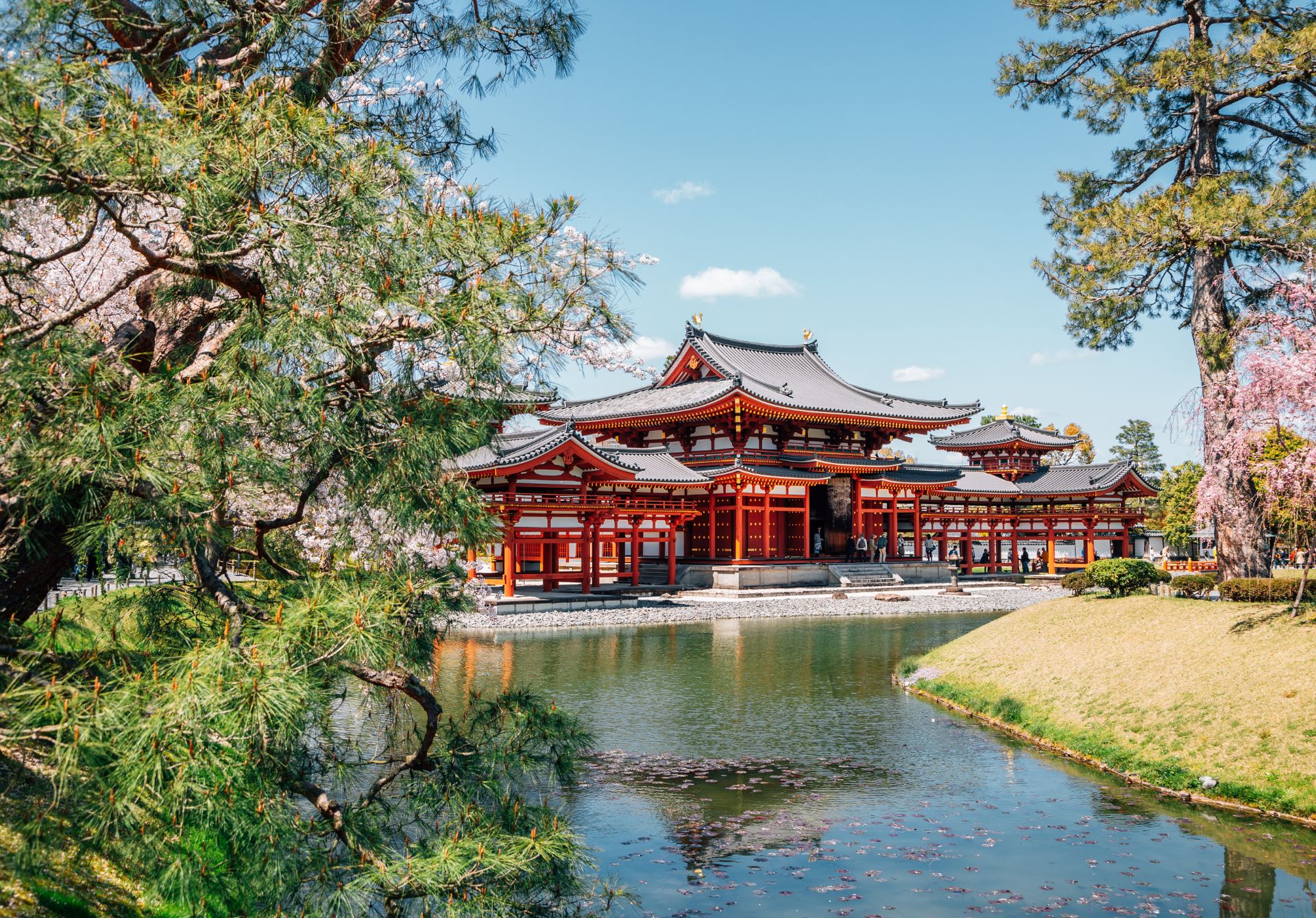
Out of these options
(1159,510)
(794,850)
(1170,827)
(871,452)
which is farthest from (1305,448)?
(1159,510)

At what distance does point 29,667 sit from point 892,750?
8.65 metres

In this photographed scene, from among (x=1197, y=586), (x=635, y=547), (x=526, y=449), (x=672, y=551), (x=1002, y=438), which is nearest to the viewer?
(x=1197, y=586)

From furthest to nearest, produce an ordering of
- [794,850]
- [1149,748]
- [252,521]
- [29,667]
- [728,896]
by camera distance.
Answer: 1. [1149,748]
2. [794,850]
3. [728,896]
4. [252,521]
5. [29,667]

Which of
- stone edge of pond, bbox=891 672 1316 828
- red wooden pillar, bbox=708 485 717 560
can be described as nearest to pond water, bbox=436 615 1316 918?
stone edge of pond, bbox=891 672 1316 828

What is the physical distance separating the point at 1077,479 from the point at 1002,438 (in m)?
3.91

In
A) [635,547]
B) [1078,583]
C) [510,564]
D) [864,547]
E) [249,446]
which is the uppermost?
[249,446]

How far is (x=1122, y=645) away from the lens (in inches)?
477

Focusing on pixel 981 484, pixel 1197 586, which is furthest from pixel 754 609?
pixel 981 484

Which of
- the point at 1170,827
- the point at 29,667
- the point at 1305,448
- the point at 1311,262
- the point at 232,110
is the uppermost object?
the point at 1311,262

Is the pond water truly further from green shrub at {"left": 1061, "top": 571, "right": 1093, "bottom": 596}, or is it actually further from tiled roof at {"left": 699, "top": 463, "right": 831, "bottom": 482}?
tiled roof at {"left": 699, "top": 463, "right": 831, "bottom": 482}

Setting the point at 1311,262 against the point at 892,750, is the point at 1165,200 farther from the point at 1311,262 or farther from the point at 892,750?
the point at 892,750

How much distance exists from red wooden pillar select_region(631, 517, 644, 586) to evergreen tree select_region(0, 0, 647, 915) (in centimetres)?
2239

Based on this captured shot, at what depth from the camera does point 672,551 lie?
29359 mm

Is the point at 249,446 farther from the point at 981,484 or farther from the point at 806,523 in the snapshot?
the point at 981,484
